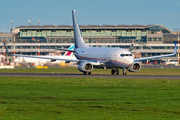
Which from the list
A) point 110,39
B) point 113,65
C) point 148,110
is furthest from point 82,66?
point 110,39

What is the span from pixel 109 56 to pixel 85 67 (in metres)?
4.19

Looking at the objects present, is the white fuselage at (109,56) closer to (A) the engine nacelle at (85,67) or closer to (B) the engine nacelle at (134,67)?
(B) the engine nacelle at (134,67)

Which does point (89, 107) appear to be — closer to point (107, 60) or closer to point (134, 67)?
point (107, 60)

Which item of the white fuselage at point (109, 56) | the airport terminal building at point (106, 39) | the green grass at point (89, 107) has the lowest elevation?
the green grass at point (89, 107)

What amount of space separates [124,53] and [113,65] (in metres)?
2.71

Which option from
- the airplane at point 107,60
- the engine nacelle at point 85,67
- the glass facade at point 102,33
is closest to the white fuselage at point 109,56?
the airplane at point 107,60

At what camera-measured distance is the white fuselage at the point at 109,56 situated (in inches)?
2079

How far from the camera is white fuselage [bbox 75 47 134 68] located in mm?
52812

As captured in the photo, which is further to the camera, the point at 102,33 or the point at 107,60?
the point at 102,33

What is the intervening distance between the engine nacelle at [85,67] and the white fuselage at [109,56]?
7.68 ft

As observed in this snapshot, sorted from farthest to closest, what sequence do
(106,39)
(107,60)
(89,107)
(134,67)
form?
(106,39) → (107,60) → (134,67) → (89,107)

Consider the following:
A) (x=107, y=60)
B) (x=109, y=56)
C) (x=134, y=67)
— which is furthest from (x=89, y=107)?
(x=134, y=67)

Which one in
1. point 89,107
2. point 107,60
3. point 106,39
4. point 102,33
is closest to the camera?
point 89,107

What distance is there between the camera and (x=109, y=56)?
179ft
